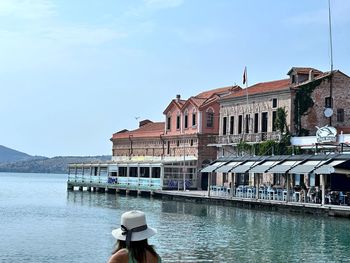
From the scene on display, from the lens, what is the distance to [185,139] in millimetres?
68375

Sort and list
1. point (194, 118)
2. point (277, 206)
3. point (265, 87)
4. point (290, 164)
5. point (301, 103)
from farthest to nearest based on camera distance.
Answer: point (194, 118)
point (265, 87)
point (301, 103)
point (290, 164)
point (277, 206)

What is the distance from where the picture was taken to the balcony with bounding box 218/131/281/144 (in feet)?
180

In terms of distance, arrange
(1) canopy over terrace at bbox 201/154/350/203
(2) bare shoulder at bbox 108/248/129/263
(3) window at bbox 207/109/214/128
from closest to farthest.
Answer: (2) bare shoulder at bbox 108/248/129/263
(1) canopy over terrace at bbox 201/154/350/203
(3) window at bbox 207/109/214/128

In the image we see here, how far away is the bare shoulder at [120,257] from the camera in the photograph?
582 cm

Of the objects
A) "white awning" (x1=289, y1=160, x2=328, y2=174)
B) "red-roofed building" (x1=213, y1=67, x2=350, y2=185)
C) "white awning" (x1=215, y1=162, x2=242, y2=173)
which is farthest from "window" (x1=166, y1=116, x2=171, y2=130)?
"white awning" (x1=289, y1=160, x2=328, y2=174)

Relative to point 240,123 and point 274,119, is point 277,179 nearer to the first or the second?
point 274,119

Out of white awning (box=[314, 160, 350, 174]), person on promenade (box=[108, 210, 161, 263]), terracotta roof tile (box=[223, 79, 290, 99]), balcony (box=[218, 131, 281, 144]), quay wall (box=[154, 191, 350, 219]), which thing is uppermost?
terracotta roof tile (box=[223, 79, 290, 99])

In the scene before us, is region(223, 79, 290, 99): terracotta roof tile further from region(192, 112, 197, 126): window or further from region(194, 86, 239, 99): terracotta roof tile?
region(192, 112, 197, 126): window

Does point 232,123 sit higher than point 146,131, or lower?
lower

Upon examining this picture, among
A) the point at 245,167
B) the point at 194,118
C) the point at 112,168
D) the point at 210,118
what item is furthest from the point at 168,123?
the point at 245,167

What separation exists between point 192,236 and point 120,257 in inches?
893

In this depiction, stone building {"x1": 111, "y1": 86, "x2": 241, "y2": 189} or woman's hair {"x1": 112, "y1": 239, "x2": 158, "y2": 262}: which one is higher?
stone building {"x1": 111, "y1": 86, "x2": 241, "y2": 189}

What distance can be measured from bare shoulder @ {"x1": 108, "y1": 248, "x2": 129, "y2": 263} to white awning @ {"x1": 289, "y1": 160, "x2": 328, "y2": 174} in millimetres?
34972

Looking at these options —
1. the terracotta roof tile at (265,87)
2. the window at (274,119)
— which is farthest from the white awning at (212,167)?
the terracotta roof tile at (265,87)
